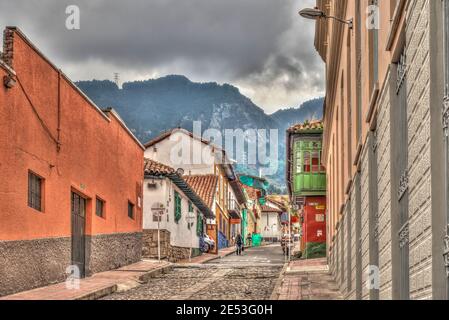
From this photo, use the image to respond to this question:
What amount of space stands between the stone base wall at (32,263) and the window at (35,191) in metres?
0.77

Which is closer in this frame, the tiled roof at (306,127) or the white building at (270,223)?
the tiled roof at (306,127)

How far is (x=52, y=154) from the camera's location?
55.8ft

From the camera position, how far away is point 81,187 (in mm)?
19750

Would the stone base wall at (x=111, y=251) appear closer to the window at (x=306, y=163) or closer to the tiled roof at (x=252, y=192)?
the window at (x=306, y=163)

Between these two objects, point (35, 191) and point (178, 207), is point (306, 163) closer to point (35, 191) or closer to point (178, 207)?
point (178, 207)

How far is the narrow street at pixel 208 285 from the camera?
16.2 meters

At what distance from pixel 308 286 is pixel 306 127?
20324 mm

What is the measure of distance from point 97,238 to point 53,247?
15.3 feet

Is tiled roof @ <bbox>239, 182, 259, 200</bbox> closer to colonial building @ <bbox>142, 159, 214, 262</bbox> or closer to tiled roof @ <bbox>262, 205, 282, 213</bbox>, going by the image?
tiled roof @ <bbox>262, 205, 282, 213</bbox>

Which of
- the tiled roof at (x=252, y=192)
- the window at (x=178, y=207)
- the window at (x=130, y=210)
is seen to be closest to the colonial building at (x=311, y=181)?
the window at (x=178, y=207)

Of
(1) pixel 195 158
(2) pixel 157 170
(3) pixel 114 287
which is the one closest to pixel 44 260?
(3) pixel 114 287

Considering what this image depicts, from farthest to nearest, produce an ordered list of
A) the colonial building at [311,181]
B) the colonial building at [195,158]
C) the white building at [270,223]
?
the white building at [270,223]
the colonial building at [195,158]
the colonial building at [311,181]

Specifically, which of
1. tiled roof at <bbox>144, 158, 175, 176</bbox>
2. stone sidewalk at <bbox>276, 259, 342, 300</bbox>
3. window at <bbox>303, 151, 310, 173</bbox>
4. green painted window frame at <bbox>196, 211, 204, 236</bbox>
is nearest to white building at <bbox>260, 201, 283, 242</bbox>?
green painted window frame at <bbox>196, 211, 204, 236</bbox>
